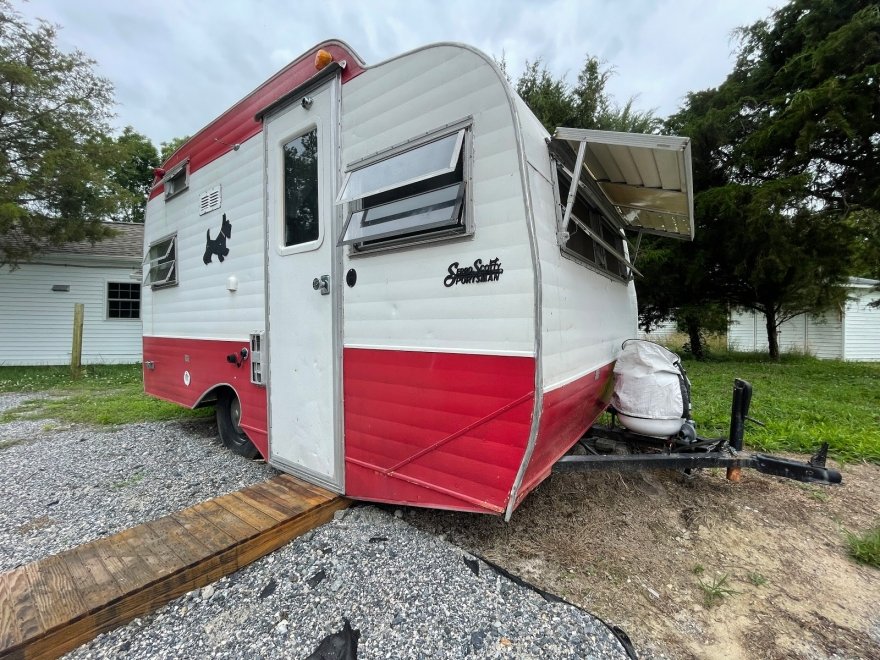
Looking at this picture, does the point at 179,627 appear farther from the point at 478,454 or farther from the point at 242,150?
the point at 242,150

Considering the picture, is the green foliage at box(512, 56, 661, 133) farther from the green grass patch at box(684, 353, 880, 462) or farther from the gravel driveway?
the gravel driveway

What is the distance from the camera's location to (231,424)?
14.2ft

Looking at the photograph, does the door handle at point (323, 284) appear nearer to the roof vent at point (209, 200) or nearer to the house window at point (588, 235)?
the house window at point (588, 235)

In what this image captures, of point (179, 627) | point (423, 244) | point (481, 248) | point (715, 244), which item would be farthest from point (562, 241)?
point (715, 244)

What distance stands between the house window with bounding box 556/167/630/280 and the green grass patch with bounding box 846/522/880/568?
2304 mm

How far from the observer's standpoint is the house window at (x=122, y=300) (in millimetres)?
12758

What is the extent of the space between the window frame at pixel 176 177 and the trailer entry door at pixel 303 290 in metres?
1.66

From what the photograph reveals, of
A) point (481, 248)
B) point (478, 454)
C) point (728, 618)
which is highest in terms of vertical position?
point (481, 248)

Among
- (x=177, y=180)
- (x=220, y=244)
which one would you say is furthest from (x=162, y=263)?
(x=220, y=244)

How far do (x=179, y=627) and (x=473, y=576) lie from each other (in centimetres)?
141

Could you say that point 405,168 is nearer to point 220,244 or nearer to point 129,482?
point 220,244

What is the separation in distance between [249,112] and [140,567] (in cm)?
336

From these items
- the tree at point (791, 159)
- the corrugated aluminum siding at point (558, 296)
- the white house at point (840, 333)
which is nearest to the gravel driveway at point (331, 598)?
the corrugated aluminum siding at point (558, 296)

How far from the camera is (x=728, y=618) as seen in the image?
200 cm
